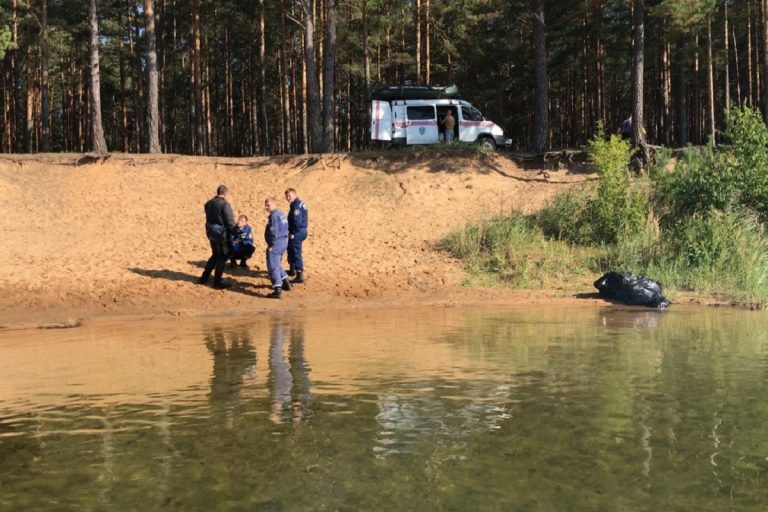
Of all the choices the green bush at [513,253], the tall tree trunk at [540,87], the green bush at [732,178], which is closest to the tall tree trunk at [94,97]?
the green bush at [513,253]

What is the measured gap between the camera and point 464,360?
Result: 8891 millimetres

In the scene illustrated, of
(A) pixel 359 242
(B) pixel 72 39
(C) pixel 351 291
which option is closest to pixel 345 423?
(C) pixel 351 291

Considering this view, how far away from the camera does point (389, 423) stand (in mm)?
6043

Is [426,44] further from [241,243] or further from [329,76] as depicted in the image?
[241,243]

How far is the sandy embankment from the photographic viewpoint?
1564 cm

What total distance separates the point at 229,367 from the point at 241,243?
27.1 feet

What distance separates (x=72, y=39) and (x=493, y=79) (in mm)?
22451

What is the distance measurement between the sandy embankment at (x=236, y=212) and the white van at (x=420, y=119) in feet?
13.1

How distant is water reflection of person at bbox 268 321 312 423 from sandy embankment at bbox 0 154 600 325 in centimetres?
479

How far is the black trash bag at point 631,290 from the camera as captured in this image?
14555 mm

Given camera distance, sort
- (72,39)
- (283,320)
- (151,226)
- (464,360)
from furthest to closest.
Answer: (72,39)
(151,226)
(283,320)
(464,360)

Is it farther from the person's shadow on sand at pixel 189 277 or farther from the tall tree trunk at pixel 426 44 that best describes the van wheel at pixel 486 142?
the person's shadow on sand at pixel 189 277

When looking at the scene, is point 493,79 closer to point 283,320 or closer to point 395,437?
point 283,320

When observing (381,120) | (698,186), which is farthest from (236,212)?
(698,186)
